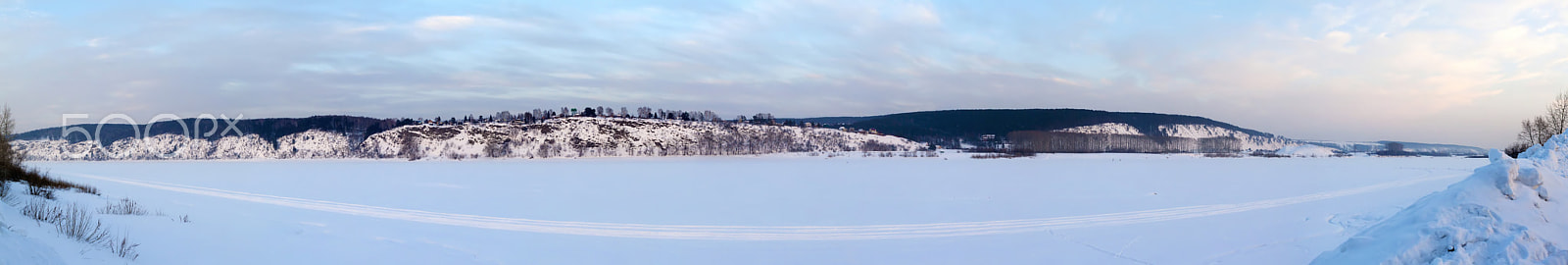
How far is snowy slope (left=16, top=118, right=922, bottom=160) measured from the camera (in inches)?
3130

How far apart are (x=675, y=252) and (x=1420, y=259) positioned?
23.9ft

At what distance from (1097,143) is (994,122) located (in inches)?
1026

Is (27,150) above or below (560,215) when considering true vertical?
above

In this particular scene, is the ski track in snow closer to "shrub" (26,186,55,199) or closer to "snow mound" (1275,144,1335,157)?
"shrub" (26,186,55,199)

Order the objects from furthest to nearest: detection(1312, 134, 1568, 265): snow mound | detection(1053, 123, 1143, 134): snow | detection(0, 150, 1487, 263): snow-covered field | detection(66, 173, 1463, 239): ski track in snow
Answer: detection(1053, 123, 1143, 134): snow, detection(66, 173, 1463, 239): ski track in snow, detection(0, 150, 1487, 263): snow-covered field, detection(1312, 134, 1568, 265): snow mound

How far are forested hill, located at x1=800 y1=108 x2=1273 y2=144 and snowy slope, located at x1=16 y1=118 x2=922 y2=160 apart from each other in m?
20.4

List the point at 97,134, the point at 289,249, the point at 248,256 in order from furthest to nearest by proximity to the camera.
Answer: the point at 97,134 < the point at 289,249 < the point at 248,256

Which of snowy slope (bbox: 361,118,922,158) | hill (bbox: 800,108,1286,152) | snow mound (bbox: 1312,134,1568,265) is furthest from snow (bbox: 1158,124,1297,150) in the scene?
snow mound (bbox: 1312,134,1568,265)

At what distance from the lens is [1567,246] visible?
188 inches

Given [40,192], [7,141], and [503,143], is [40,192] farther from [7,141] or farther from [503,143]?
[503,143]

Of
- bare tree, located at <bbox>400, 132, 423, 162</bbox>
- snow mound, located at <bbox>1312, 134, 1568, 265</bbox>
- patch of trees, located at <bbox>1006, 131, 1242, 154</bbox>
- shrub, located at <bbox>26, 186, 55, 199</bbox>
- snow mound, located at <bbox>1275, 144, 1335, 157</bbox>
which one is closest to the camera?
snow mound, located at <bbox>1312, 134, 1568, 265</bbox>

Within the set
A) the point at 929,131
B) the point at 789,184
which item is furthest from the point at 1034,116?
the point at 789,184

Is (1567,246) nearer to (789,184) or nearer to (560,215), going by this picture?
(560,215)

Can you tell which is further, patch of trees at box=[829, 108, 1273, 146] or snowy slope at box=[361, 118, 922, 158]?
patch of trees at box=[829, 108, 1273, 146]
